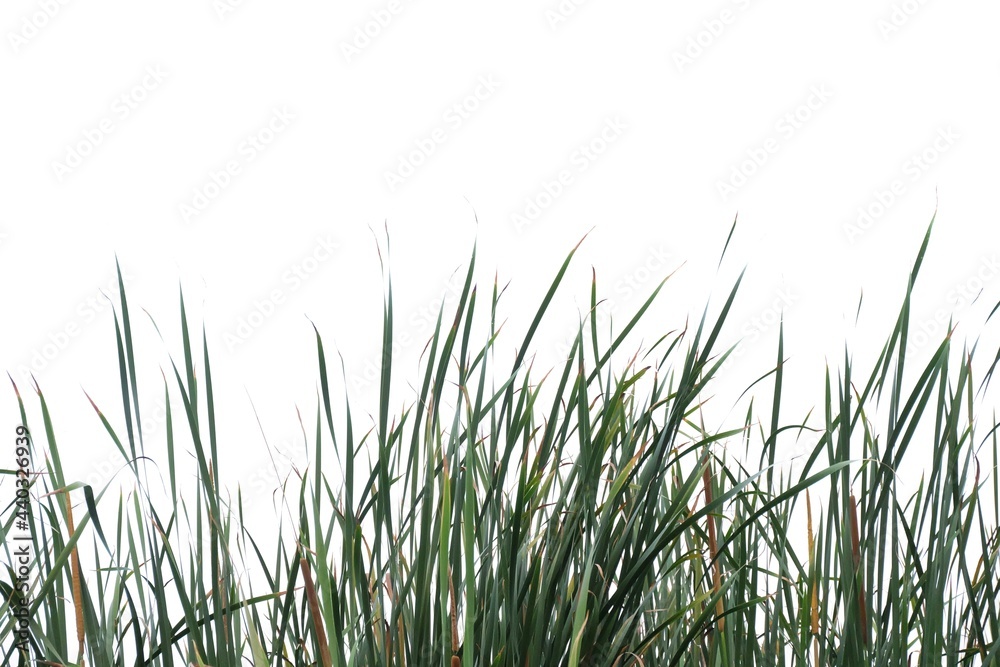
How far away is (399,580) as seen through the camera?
0.82 meters

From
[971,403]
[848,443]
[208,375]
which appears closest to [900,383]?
[848,443]

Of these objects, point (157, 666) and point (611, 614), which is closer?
point (611, 614)

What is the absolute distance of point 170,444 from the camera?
81 centimetres

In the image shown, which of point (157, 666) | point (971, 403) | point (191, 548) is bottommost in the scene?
point (157, 666)

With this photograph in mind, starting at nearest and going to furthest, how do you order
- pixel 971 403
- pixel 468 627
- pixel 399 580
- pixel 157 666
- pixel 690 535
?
pixel 468 627, pixel 399 580, pixel 157 666, pixel 971 403, pixel 690 535

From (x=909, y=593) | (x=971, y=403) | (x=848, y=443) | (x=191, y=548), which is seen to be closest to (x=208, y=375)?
(x=191, y=548)

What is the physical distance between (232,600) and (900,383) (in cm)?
78

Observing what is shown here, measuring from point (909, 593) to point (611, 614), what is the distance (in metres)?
0.37

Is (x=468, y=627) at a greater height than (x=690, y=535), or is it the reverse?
(x=690, y=535)

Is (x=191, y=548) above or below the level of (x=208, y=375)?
below

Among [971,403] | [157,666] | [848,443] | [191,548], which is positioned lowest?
[157,666]

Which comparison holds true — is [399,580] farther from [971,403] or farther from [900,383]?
[971,403]

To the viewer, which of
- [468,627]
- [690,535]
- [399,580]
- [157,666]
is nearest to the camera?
[468,627]

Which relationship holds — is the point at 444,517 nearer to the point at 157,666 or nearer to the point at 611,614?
the point at 611,614
